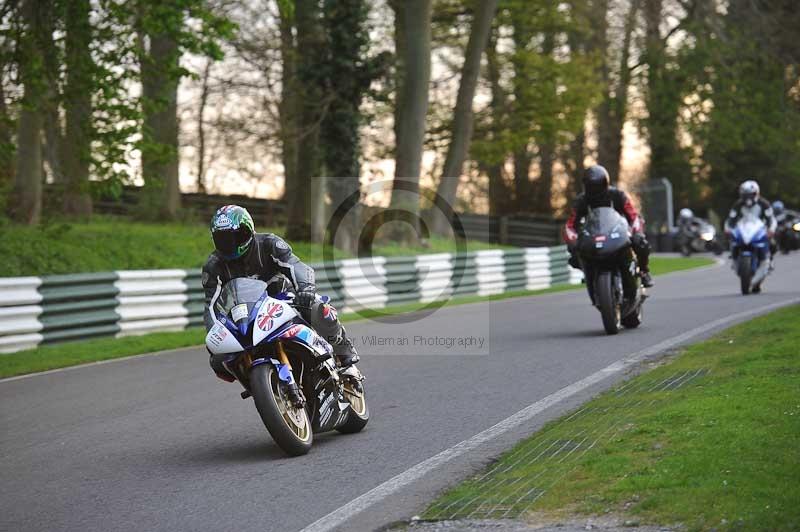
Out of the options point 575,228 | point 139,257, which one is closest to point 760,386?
point 575,228

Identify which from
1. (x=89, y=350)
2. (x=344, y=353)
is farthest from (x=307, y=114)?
(x=344, y=353)

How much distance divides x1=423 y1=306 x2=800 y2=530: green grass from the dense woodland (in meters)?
8.56

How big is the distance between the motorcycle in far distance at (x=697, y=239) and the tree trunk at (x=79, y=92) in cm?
2614

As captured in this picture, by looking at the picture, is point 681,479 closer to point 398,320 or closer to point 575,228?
point 575,228

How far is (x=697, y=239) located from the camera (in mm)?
45281

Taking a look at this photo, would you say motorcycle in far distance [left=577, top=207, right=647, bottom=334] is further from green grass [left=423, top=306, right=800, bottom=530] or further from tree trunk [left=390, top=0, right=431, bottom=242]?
tree trunk [left=390, top=0, right=431, bottom=242]

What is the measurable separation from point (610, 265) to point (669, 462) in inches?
320

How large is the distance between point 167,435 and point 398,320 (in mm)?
10698

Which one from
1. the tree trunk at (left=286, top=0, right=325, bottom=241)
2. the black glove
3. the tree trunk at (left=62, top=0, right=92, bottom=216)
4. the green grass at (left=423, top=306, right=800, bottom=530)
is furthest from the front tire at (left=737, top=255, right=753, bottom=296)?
the black glove

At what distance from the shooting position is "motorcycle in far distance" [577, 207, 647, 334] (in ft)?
46.9

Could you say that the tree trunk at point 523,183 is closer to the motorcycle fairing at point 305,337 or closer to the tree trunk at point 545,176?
the tree trunk at point 545,176

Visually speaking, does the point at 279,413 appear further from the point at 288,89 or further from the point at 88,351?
the point at 288,89

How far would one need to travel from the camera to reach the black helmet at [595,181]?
47.8ft

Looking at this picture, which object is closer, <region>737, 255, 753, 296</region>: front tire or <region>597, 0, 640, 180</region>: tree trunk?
<region>737, 255, 753, 296</region>: front tire
